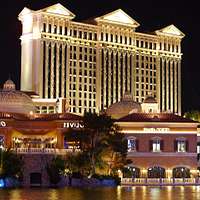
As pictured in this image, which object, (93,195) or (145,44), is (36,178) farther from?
(145,44)

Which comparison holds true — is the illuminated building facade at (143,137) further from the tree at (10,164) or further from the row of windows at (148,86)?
the row of windows at (148,86)

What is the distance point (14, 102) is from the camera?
82625 mm

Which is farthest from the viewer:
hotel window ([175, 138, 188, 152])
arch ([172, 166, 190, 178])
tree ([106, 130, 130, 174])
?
hotel window ([175, 138, 188, 152])

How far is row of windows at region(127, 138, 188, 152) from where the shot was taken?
79.6 m

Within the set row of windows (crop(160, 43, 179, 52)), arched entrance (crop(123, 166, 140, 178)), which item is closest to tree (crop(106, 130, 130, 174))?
arched entrance (crop(123, 166, 140, 178))

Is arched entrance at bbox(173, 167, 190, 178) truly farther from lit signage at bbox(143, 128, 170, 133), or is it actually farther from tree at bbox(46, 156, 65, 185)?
tree at bbox(46, 156, 65, 185)

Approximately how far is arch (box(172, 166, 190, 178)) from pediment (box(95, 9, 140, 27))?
46.5m

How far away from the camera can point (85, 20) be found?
12469 centimetres

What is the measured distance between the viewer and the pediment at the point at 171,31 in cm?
13062

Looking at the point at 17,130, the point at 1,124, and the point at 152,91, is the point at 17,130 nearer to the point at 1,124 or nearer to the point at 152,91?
the point at 1,124

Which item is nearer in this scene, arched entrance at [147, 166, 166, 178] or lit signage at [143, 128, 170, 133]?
arched entrance at [147, 166, 166, 178]

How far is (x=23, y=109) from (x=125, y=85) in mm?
42973

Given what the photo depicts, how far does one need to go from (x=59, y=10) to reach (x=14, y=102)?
118ft

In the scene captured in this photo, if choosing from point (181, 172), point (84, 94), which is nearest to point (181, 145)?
point (181, 172)
